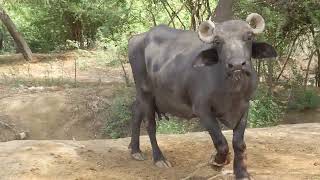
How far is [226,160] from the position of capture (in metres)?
5.32

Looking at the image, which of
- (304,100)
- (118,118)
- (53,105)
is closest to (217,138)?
(118,118)

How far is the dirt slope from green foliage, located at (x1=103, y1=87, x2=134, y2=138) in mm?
3867

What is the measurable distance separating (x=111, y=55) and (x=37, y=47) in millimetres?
9021

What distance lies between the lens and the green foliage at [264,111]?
35.5 feet

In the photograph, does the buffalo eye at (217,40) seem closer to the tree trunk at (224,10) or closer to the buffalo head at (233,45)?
the buffalo head at (233,45)

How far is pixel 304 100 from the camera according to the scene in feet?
41.4

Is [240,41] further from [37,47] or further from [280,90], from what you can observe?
[37,47]

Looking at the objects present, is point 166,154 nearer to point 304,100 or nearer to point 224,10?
point 224,10

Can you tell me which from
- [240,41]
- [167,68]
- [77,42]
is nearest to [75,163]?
[167,68]

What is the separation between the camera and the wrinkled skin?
192 inches

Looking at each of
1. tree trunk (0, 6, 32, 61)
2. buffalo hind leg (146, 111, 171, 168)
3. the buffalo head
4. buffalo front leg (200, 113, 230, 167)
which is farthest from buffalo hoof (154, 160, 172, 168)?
tree trunk (0, 6, 32, 61)

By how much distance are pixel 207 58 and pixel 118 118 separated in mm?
6630

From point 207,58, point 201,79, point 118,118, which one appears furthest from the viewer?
point 118,118

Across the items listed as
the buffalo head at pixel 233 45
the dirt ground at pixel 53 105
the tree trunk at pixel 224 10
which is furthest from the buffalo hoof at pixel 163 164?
the dirt ground at pixel 53 105
